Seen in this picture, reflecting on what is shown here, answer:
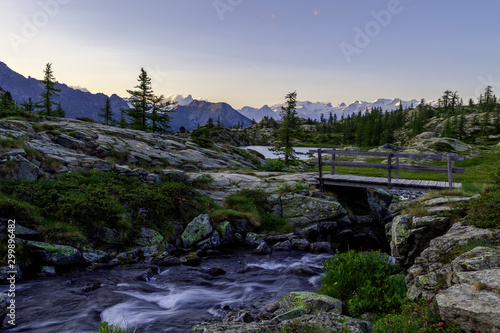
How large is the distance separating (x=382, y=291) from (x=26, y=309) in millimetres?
9351

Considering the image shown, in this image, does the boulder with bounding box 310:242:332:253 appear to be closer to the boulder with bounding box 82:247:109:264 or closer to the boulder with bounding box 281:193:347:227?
the boulder with bounding box 281:193:347:227

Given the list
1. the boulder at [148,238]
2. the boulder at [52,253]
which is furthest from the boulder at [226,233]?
the boulder at [52,253]

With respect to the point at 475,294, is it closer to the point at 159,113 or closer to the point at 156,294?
the point at 156,294

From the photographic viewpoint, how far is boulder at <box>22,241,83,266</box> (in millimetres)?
9625

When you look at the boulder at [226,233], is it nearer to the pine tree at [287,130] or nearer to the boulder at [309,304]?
the boulder at [309,304]

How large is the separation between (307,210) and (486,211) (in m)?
9.42

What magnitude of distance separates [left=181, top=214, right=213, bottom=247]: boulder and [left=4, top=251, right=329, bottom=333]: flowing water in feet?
5.56

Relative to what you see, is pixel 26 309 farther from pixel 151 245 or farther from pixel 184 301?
pixel 151 245

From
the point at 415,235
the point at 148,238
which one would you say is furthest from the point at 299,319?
the point at 148,238

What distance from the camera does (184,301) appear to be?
8617 mm

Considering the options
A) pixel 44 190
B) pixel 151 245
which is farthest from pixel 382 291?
pixel 44 190

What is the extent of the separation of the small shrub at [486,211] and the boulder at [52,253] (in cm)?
1294

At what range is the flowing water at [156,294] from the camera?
23.6ft

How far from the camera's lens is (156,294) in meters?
9.00
